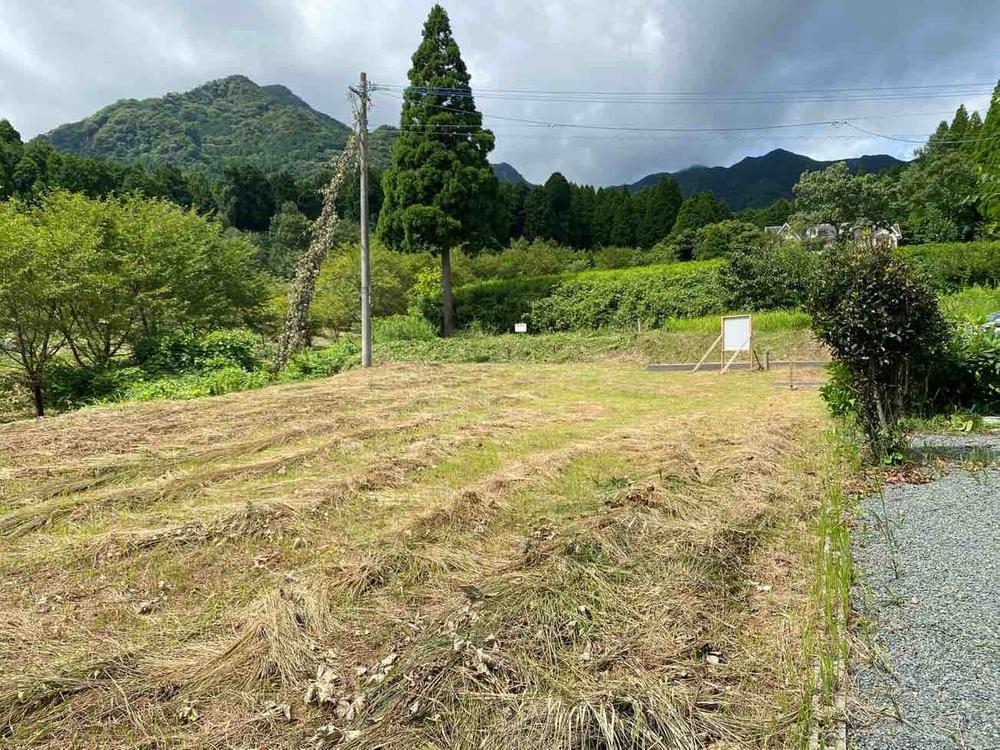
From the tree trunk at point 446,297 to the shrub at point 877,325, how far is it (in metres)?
14.3

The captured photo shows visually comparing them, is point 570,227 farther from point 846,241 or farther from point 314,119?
point 314,119

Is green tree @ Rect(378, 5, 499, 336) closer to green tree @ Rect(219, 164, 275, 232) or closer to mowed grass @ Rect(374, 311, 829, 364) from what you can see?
mowed grass @ Rect(374, 311, 829, 364)

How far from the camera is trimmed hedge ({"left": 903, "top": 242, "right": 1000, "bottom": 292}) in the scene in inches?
502

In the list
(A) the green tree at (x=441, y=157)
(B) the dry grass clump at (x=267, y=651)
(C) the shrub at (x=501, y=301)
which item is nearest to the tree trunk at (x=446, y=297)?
(A) the green tree at (x=441, y=157)

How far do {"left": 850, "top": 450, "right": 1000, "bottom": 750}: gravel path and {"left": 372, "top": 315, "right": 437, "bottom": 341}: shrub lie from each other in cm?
1458

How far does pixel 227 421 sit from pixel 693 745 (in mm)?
6492

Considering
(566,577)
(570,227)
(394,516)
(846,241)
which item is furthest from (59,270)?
(570,227)

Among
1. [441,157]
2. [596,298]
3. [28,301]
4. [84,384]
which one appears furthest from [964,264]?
[28,301]

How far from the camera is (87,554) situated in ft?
10.1

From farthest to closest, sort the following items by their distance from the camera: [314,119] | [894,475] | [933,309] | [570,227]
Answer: [314,119] → [570,227] → [933,309] → [894,475]

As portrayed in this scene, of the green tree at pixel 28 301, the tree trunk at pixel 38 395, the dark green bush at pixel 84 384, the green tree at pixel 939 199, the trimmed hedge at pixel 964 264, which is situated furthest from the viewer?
the green tree at pixel 939 199

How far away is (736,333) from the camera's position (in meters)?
11.6

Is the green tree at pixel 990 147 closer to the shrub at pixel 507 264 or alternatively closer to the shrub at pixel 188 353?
the shrub at pixel 507 264

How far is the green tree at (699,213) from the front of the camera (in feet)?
123
